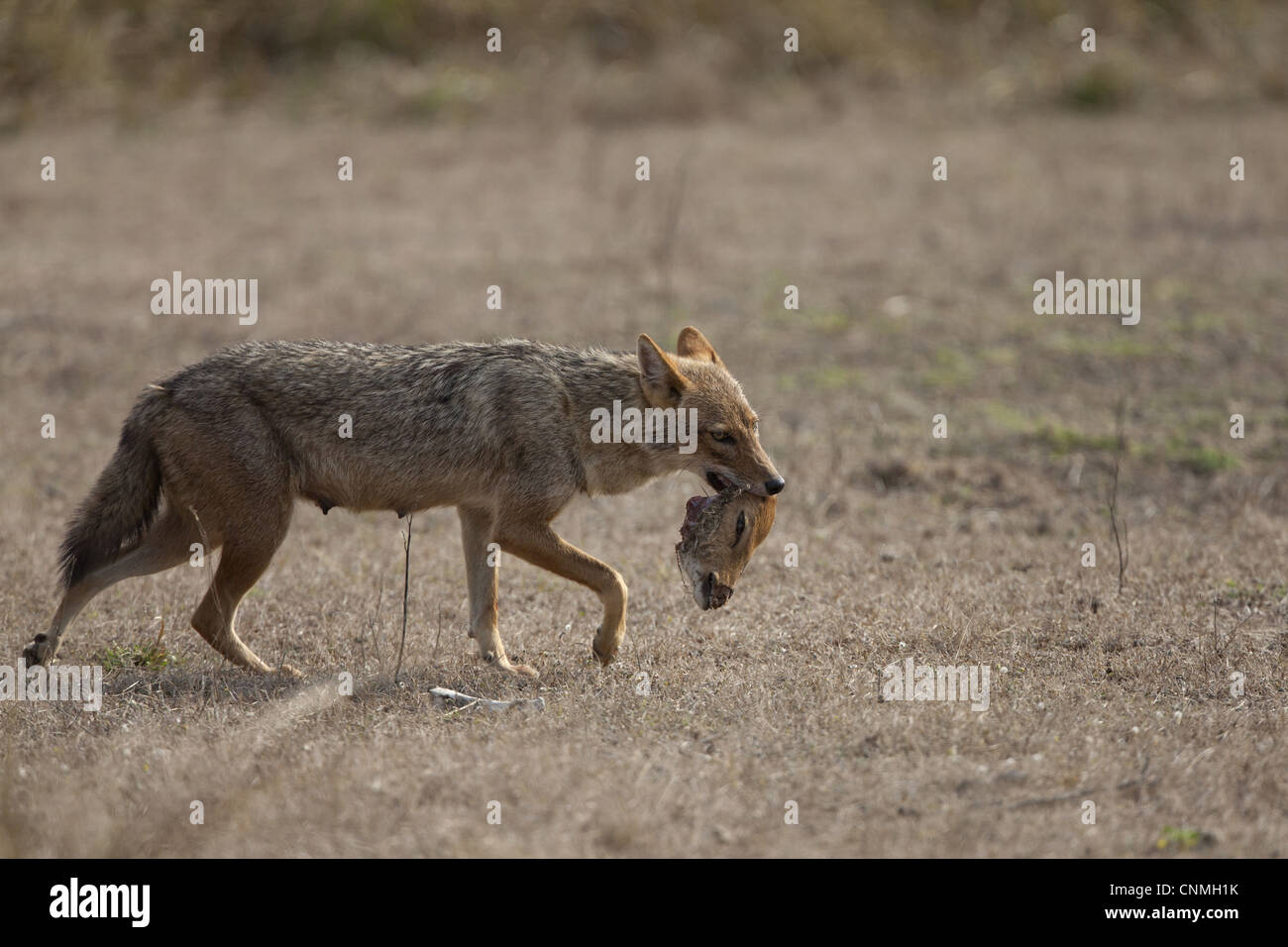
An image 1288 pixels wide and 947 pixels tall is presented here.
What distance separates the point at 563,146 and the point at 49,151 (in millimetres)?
7474

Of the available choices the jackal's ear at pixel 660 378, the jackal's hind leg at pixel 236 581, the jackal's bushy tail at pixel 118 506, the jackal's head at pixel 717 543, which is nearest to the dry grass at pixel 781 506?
the jackal's hind leg at pixel 236 581

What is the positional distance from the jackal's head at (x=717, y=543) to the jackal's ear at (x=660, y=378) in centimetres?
61

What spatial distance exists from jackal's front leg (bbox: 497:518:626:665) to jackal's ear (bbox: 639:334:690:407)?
89 cm

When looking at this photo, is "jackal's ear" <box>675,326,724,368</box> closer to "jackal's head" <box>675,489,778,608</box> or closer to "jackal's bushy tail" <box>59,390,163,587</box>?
"jackal's head" <box>675,489,778,608</box>

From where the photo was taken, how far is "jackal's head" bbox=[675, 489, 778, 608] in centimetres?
626

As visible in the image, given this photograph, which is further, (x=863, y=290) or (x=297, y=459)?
(x=863, y=290)

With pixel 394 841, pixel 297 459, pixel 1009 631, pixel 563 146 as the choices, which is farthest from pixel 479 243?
pixel 394 841

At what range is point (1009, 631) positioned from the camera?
6.63 metres

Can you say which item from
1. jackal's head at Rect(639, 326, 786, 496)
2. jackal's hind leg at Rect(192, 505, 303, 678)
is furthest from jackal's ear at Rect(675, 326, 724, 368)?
jackal's hind leg at Rect(192, 505, 303, 678)

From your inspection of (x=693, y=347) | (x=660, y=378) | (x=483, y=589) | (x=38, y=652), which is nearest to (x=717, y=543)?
(x=660, y=378)

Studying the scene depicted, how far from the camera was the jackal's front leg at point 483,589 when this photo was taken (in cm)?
653

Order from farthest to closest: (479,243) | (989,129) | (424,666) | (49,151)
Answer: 1. (989,129)
2. (49,151)
3. (479,243)
4. (424,666)

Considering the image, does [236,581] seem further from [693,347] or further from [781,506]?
[781,506]
